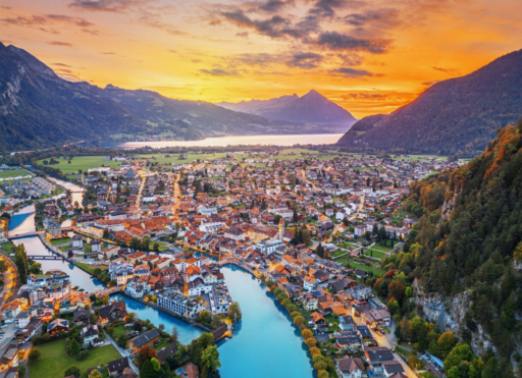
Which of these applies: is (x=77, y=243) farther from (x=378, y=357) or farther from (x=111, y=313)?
(x=378, y=357)

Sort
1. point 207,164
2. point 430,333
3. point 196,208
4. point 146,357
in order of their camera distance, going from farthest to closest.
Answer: point 207,164
point 196,208
point 430,333
point 146,357

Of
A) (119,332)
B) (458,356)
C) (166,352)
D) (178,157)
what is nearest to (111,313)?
(119,332)

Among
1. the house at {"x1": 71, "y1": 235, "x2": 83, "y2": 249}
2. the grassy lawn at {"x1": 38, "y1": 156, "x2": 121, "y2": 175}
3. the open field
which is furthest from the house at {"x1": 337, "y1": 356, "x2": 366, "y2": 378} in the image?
the grassy lawn at {"x1": 38, "y1": 156, "x2": 121, "y2": 175}

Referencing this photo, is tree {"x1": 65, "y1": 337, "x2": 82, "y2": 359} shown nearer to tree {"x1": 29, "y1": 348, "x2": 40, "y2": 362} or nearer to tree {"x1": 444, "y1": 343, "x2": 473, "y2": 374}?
tree {"x1": 29, "y1": 348, "x2": 40, "y2": 362}

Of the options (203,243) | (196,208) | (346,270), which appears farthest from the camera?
(196,208)

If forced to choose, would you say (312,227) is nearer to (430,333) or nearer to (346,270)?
(346,270)

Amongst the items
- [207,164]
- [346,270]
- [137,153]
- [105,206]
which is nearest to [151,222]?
[105,206]
